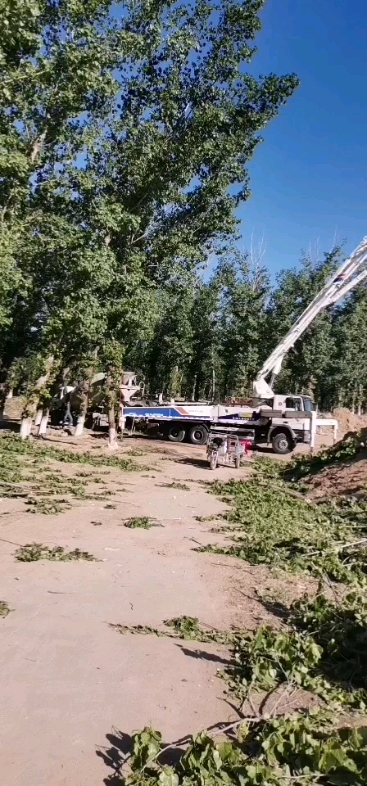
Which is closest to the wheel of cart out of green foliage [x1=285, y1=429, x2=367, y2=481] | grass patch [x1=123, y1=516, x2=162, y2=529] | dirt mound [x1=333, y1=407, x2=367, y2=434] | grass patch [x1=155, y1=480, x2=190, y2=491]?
green foliage [x1=285, y1=429, x2=367, y2=481]

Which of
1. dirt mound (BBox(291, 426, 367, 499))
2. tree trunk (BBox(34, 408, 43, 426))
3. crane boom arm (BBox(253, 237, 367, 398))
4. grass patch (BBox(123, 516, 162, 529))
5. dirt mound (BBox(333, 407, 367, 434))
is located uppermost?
crane boom arm (BBox(253, 237, 367, 398))

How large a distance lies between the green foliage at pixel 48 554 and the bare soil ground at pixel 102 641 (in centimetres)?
13

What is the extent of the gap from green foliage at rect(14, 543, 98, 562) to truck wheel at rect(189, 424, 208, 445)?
63.6ft

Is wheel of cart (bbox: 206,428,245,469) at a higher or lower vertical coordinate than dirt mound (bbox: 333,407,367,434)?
lower

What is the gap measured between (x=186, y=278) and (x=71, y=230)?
23.3ft

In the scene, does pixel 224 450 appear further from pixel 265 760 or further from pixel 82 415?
pixel 265 760

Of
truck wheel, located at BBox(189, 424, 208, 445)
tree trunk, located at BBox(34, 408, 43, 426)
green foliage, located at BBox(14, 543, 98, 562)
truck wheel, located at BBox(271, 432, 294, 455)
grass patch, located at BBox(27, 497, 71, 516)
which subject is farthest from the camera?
truck wheel, located at BBox(189, 424, 208, 445)

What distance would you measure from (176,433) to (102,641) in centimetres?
2282

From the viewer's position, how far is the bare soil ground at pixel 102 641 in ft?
12.5

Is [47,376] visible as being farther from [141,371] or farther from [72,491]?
[141,371]

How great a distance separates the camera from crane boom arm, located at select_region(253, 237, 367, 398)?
2411 cm

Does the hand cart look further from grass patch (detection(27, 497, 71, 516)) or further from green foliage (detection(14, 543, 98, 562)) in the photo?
green foliage (detection(14, 543, 98, 562))

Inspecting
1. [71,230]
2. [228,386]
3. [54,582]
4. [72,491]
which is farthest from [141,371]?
[54,582]

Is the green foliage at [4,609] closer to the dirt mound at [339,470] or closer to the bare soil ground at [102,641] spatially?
the bare soil ground at [102,641]
